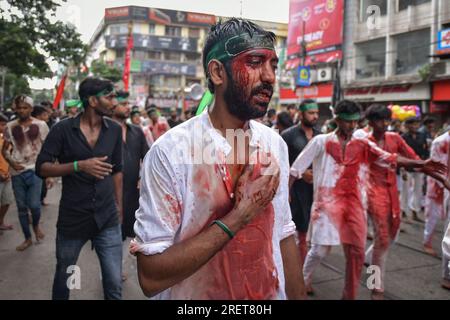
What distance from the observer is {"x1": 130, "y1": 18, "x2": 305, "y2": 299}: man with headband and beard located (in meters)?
1.33

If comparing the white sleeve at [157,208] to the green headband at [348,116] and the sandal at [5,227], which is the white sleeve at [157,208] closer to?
the green headband at [348,116]

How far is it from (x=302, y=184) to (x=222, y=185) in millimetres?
3294

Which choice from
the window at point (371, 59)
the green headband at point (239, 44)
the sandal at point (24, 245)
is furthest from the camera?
the window at point (371, 59)

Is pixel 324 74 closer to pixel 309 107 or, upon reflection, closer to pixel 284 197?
pixel 309 107

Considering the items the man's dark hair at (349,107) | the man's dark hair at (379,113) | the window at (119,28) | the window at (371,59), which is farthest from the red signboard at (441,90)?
the window at (119,28)

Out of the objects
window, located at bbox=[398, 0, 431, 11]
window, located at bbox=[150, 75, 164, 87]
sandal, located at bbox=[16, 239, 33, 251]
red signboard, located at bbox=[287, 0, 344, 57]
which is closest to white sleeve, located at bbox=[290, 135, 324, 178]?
sandal, located at bbox=[16, 239, 33, 251]

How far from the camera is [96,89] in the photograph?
318 cm

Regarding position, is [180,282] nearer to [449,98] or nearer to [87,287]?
[87,287]

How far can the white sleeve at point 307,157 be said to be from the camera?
Result: 410cm

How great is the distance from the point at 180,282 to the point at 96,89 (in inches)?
84.4

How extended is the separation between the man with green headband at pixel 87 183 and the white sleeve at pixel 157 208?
5.51 feet

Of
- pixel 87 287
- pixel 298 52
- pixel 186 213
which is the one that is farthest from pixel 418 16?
pixel 186 213

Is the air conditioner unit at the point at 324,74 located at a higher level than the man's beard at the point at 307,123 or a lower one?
higher

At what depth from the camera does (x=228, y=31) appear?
1469 millimetres
